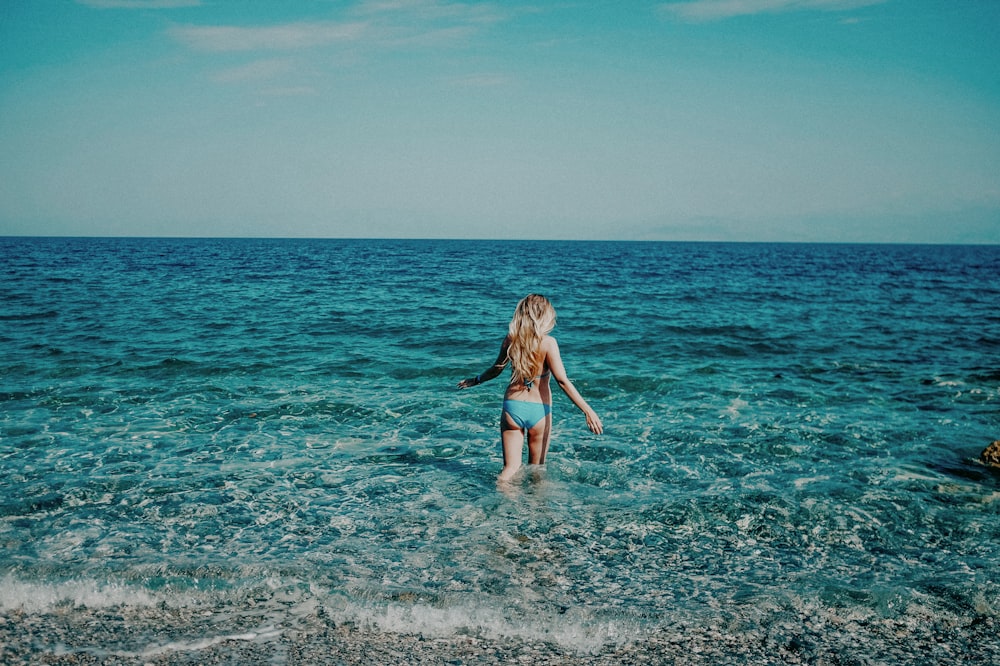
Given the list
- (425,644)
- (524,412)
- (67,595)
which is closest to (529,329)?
(524,412)

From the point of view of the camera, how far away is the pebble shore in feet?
12.4

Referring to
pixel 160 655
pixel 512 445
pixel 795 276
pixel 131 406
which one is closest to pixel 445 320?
pixel 131 406

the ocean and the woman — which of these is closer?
the ocean

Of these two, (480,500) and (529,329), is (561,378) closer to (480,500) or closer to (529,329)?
(529,329)

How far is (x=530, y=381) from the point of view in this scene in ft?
21.3

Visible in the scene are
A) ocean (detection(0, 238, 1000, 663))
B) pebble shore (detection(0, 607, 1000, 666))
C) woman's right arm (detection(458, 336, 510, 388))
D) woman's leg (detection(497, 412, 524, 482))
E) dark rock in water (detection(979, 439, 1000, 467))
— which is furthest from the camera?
dark rock in water (detection(979, 439, 1000, 467))

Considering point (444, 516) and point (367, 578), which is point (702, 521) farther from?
point (367, 578)

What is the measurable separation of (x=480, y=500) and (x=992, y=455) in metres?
6.35

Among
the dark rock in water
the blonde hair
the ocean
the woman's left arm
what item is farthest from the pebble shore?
the dark rock in water

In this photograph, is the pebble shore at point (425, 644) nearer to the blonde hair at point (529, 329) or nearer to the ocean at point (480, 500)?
the ocean at point (480, 500)

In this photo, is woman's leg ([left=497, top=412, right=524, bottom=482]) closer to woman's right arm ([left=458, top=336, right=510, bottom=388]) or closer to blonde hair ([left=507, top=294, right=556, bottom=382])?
woman's right arm ([left=458, top=336, right=510, bottom=388])

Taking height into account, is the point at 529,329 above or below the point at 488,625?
above

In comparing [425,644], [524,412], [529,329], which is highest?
[529,329]

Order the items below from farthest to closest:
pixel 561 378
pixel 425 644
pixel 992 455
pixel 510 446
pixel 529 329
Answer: pixel 992 455 < pixel 510 446 < pixel 561 378 < pixel 529 329 < pixel 425 644
